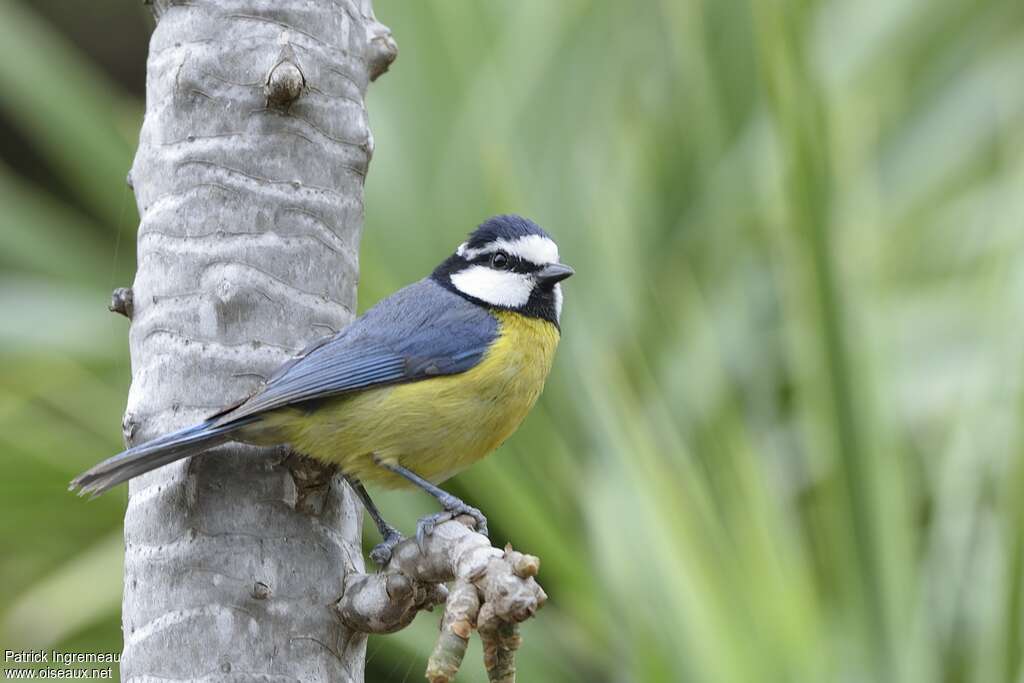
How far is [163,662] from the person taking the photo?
5.84 feet

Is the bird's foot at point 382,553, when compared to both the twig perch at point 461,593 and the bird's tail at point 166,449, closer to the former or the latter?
the twig perch at point 461,593

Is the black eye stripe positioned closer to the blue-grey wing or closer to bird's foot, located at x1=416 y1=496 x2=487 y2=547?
the blue-grey wing

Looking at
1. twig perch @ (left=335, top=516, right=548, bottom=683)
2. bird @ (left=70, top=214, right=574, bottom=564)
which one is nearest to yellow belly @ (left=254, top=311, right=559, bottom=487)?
bird @ (left=70, top=214, right=574, bottom=564)

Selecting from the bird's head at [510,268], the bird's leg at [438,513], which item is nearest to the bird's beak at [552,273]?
the bird's head at [510,268]

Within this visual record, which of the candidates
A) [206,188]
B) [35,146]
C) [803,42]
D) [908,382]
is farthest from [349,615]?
[35,146]

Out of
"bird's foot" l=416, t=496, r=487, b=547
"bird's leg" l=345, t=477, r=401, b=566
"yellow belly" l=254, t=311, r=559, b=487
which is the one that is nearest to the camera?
"bird's foot" l=416, t=496, r=487, b=547

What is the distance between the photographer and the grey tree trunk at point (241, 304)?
6.07 feet

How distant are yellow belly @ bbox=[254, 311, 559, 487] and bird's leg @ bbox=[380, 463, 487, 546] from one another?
0.08ft

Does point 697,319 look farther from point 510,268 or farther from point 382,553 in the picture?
point 382,553

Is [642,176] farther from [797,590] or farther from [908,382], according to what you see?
[797,590]

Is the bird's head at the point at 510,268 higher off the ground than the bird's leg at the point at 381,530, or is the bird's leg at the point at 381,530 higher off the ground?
the bird's head at the point at 510,268

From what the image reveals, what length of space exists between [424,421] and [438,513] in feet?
1.16

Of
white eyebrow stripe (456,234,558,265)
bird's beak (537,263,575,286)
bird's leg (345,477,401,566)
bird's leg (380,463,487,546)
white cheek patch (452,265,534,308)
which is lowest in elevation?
bird's leg (345,477,401,566)

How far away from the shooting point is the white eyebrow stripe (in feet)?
9.14
